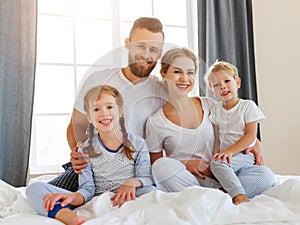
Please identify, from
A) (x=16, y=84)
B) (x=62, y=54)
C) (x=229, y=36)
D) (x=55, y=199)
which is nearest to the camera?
(x=55, y=199)

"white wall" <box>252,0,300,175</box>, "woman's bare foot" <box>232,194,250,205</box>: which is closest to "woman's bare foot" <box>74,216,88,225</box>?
"woman's bare foot" <box>232,194,250,205</box>

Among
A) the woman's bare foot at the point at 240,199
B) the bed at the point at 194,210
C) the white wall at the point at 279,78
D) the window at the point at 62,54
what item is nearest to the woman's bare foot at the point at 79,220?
the bed at the point at 194,210

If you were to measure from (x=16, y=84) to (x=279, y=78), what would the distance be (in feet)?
6.13

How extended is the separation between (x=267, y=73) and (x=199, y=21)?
2.16 feet

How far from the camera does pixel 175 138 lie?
1.38 m

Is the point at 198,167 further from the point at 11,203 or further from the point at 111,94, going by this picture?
the point at 11,203

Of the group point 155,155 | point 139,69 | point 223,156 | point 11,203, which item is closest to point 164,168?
point 155,155

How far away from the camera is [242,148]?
149 centimetres

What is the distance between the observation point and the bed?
92 centimetres

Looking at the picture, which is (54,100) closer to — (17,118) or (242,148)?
(17,118)

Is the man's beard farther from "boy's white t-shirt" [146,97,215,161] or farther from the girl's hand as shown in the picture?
the girl's hand

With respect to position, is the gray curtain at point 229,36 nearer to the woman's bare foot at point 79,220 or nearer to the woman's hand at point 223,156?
the woman's hand at point 223,156

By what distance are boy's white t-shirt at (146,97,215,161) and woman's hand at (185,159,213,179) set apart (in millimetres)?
14

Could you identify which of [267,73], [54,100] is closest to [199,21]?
[267,73]
